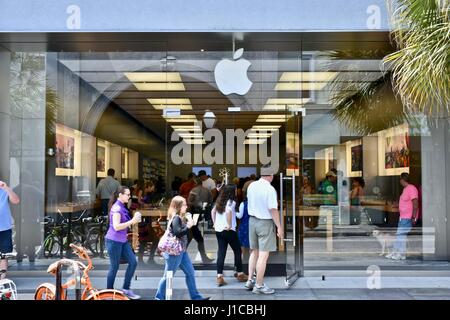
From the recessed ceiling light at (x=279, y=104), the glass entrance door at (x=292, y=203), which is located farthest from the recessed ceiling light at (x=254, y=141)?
the recessed ceiling light at (x=279, y=104)

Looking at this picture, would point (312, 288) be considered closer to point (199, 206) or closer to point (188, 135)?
point (199, 206)

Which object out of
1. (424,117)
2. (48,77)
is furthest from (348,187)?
(48,77)

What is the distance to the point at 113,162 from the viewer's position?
9.48 m

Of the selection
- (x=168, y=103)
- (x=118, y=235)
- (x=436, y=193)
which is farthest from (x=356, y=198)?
(x=118, y=235)

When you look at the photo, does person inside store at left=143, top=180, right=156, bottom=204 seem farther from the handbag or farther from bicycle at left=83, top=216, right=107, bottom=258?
the handbag

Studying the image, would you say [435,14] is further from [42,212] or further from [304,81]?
[42,212]

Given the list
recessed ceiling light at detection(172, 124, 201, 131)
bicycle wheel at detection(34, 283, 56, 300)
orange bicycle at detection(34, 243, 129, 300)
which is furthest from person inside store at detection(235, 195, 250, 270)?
bicycle wheel at detection(34, 283, 56, 300)

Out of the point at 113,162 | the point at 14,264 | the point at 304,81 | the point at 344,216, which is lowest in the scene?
the point at 14,264

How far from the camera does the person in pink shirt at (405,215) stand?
926cm

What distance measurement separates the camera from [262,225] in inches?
275

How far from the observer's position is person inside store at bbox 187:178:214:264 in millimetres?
8570
